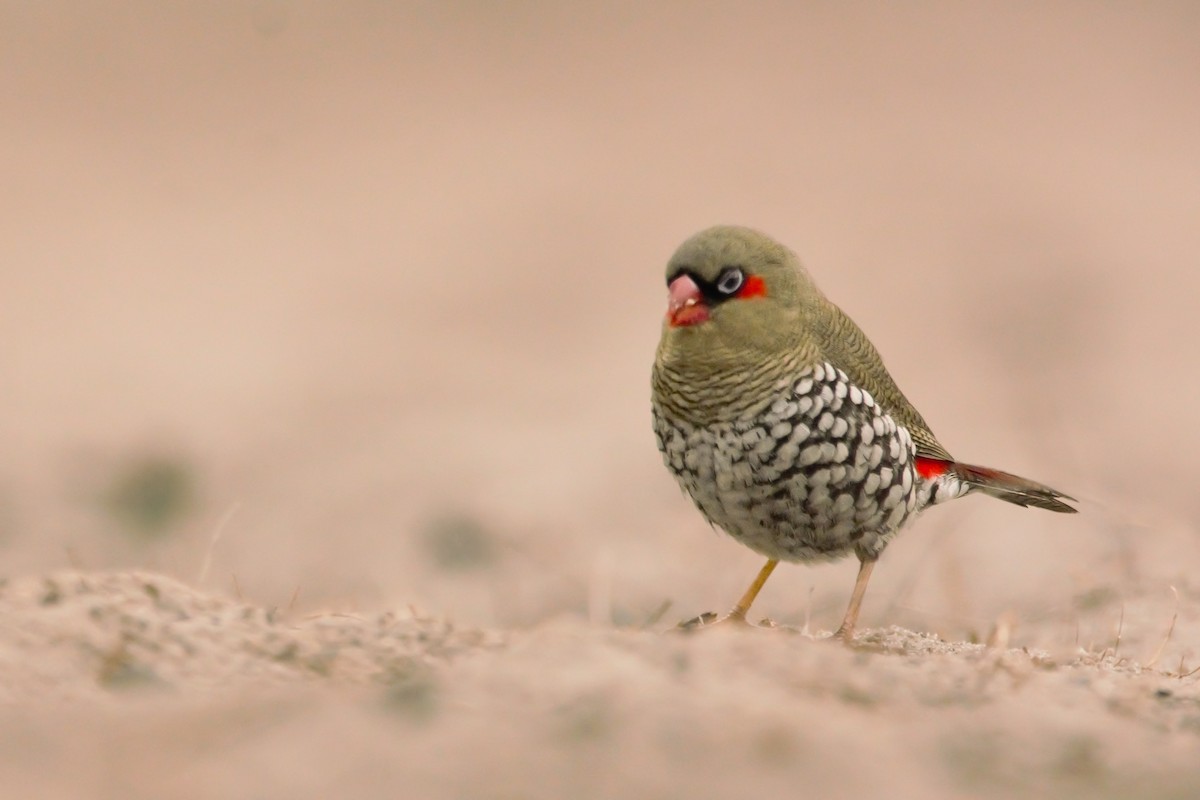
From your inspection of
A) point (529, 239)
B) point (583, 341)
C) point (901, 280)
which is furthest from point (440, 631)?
point (529, 239)

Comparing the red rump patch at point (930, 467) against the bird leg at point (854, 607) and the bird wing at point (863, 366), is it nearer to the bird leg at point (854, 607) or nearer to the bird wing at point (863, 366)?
the bird wing at point (863, 366)

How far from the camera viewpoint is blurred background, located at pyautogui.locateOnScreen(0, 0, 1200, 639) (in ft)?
28.5

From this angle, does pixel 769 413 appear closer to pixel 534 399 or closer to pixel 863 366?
pixel 863 366

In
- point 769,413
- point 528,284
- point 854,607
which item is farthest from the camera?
point 528,284

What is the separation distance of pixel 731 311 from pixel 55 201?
14.6 metres

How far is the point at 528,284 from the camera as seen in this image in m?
16.2

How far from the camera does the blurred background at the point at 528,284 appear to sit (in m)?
8.67

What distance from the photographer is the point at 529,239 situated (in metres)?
17.4

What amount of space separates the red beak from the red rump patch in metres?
1.09

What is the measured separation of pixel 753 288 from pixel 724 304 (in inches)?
4.8

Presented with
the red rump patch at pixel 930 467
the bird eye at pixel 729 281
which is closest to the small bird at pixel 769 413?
the bird eye at pixel 729 281

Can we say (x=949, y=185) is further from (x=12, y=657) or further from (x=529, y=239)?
(x=12, y=657)

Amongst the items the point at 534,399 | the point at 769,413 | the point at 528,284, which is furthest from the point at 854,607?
the point at 528,284

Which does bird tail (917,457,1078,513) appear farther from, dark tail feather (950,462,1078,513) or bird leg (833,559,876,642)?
bird leg (833,559,876,642)
